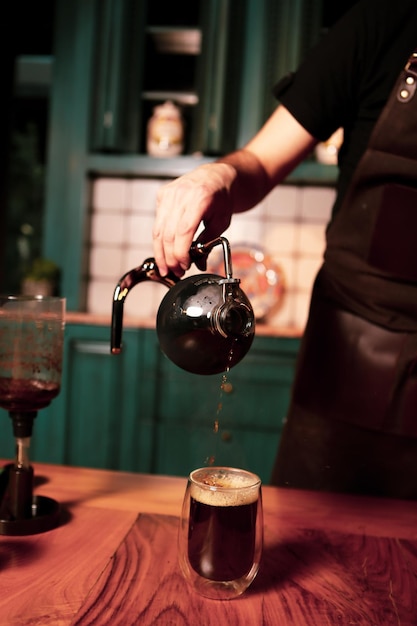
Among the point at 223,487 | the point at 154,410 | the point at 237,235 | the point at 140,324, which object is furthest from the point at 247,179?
the point at 237,235

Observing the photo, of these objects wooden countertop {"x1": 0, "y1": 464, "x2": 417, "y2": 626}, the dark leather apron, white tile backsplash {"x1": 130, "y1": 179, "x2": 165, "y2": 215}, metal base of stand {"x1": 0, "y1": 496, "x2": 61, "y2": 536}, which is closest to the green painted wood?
white tile backsplash {"x1": 130, "y1": 179, "x2": 165, "y2": 215}

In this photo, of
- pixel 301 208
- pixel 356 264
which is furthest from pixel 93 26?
pixel 356 264

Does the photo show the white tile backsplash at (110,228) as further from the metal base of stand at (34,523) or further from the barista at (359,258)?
the metal base of stand at (34,523)

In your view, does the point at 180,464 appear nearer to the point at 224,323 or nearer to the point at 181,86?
the point at 181,86

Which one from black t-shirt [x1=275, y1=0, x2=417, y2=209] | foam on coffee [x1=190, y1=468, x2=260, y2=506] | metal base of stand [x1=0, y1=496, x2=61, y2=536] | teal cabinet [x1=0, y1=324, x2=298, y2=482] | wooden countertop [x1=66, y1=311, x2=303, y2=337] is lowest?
teal cabinet [x1=0, y1=324, x2=298, y2=482]

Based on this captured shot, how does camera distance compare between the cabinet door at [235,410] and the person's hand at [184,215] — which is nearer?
the person's hand at [184,215]

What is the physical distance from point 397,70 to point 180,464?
5.63 feet

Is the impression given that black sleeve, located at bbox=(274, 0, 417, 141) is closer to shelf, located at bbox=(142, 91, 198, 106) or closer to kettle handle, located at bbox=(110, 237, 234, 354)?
kettle handle, located at bbox=(110, 237, 234, 354)

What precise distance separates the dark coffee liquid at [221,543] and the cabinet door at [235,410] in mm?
1743

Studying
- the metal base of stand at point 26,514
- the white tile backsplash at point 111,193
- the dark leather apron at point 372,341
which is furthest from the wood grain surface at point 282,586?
the white tile backsplash at point 111,193

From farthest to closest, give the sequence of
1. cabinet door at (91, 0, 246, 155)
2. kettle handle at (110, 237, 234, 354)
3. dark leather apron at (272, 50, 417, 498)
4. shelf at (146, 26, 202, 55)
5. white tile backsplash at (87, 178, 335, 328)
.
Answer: white tile backsplash at (87, 178, 335, 328)
shelf at (146, 26, 202, 55)
cabinet door at (91, 0, 246, 155)
dark leather apron at (272, 50, 417, 498)
kettle handle at (110, 237, 234, 354)

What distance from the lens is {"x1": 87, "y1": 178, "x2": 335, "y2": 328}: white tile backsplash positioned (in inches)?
109

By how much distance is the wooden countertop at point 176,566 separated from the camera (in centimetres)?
59

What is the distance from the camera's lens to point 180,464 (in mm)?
2459
